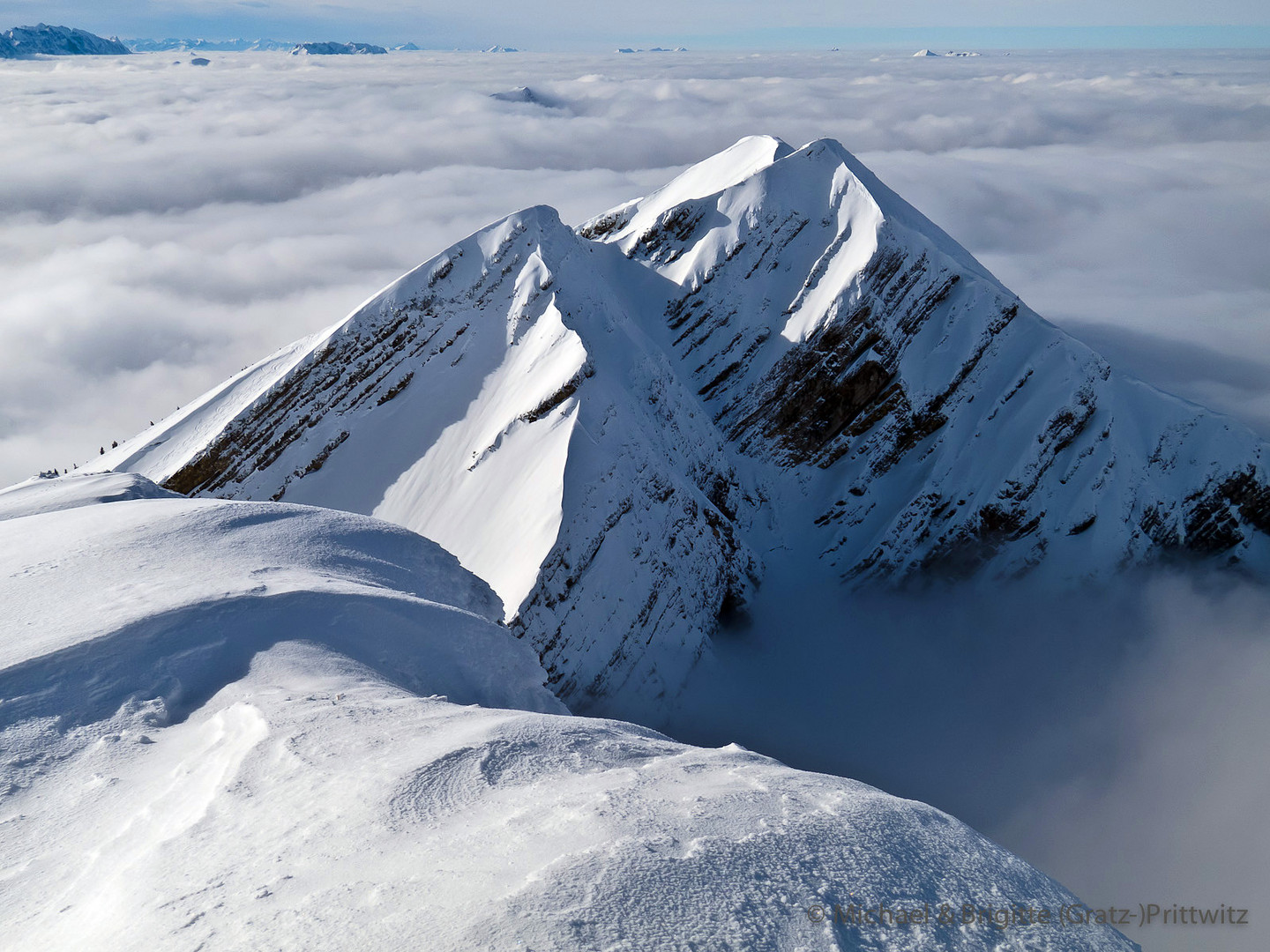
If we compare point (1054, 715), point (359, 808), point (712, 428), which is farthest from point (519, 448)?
point (1054, 715)

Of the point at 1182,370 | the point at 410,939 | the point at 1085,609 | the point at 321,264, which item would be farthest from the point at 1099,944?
the point at 321,264

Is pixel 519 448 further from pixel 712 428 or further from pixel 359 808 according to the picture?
pixel 359 808

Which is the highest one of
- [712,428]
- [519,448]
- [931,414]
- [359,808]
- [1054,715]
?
[359,808]

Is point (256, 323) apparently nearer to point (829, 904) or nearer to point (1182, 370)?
point (829, 904)

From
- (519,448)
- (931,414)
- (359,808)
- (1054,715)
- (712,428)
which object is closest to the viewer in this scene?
(359,808)

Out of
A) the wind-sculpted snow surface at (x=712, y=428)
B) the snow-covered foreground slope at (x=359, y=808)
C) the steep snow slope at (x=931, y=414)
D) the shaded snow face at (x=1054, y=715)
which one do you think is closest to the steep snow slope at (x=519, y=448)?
the wind-sculpted snow surface at (x=712, y=428)

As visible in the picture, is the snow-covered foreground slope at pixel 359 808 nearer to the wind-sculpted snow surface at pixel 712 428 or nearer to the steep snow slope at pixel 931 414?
the wind-sculpted snow surface at pixel 712 428

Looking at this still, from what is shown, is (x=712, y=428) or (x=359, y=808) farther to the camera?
(x=712, y=428)

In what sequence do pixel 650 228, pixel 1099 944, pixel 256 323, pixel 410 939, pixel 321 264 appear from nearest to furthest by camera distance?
1. pixel 410 939
2. pixel 1099 944
3. pixel 650 228
4. pixel 256 323
5. pixel 321 264
